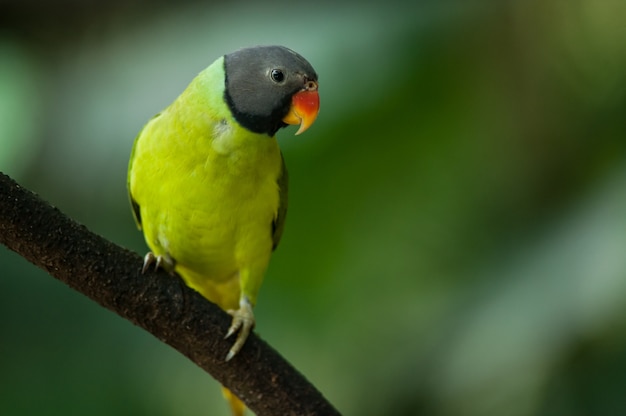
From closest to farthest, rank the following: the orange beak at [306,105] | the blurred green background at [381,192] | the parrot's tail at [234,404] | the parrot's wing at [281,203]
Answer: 1. the orange beak at [306,105]
2. the parrot's wing at [281,203]
3. the parrot's tail at [234,404]
4. the blurred green background at [381,192]

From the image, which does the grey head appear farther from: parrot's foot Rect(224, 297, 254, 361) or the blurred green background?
the blurred green background

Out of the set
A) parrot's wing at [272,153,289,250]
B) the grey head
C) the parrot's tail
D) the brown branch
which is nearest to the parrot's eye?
the grey head

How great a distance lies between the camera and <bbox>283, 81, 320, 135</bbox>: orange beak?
48.9 inches

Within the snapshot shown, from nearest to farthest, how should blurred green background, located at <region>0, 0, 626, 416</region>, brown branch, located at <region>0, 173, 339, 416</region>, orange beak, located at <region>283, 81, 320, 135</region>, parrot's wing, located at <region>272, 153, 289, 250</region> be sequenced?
1. brown branch, located at <region>0, 173, 339, 416</region>
2. orange beak, located at <region>283, 81, 320, 135</region>
3. parrot's wing, located at <region>272, 153, 289, 250</region>
4. blurred green background, located at <region>0, 0, 626, 416</region>

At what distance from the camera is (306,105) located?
49.0 inches

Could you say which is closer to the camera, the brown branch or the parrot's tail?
the brown branch

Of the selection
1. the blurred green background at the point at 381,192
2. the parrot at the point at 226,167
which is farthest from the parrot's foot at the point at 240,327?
the blurred green background at the point at 381,192

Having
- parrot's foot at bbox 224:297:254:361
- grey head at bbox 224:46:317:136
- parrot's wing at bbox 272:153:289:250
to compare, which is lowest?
parrot's foot at bbox 224:297:254:361

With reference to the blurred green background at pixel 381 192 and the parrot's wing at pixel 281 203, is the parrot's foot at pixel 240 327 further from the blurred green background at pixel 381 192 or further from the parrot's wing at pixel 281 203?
the blurred green background at pixel 381 192

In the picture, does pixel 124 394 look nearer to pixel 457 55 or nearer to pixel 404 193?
pixel 404 193

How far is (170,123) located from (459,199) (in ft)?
3.60

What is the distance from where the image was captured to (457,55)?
2.23 meters

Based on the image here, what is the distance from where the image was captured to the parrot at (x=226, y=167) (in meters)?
1.26

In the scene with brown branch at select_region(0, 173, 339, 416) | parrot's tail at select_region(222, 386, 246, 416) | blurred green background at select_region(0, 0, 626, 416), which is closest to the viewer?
brown branch at select_region(0, 173, 339, 416)
